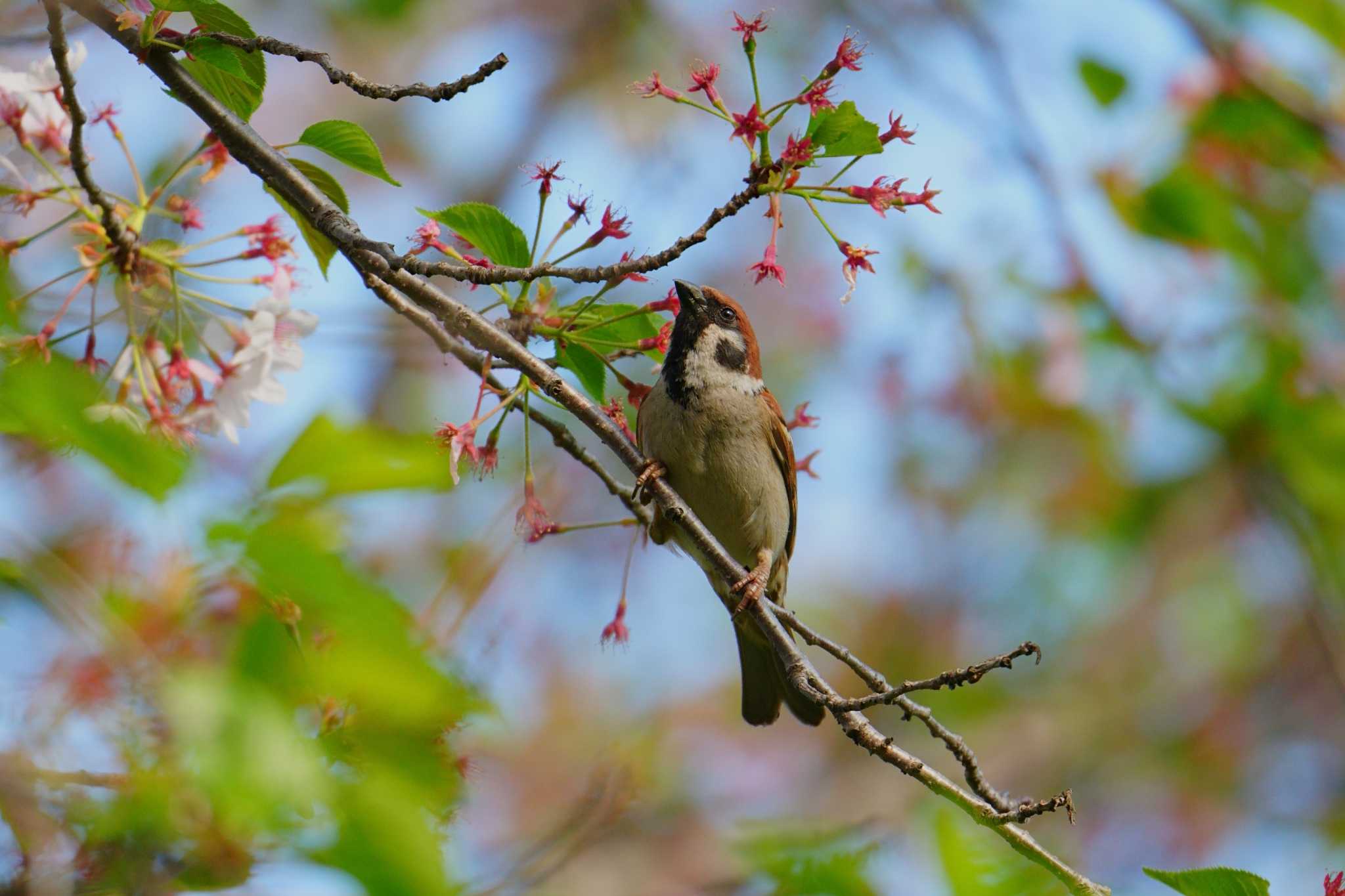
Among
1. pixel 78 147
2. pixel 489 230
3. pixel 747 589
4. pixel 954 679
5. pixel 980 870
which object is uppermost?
pixel 78 147

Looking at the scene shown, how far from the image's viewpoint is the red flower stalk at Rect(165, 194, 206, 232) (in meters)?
3.17

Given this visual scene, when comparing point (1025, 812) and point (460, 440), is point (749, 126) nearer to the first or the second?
point (460, 440)

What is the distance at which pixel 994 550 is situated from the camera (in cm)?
1200

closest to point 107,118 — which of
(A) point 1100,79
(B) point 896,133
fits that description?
(B) point 896,133

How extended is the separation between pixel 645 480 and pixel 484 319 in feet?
2.50

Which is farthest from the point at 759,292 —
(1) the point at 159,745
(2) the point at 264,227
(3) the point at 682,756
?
(1) the point at 159,745

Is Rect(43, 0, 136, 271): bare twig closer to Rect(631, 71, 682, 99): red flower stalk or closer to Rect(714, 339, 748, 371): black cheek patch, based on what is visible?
Rect(631, 71, 682, 99): red flower stalk

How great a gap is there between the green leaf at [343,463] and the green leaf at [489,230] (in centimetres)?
60

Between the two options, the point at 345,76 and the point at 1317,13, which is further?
the point at 1317,13

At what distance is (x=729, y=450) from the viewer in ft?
14.3

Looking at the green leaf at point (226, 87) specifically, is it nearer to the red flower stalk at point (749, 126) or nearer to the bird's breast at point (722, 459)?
the red flower stalk at point (749, 126)

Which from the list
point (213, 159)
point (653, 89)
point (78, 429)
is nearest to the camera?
→ point (78, 429)

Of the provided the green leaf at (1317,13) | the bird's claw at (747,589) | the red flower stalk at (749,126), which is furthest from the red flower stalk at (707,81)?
the green leaf at (1317,13)

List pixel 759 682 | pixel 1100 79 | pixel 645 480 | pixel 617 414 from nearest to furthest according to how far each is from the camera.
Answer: pixel 617 414 → pixel 645 480 → pixel 759 682 → pixel 1100 79
